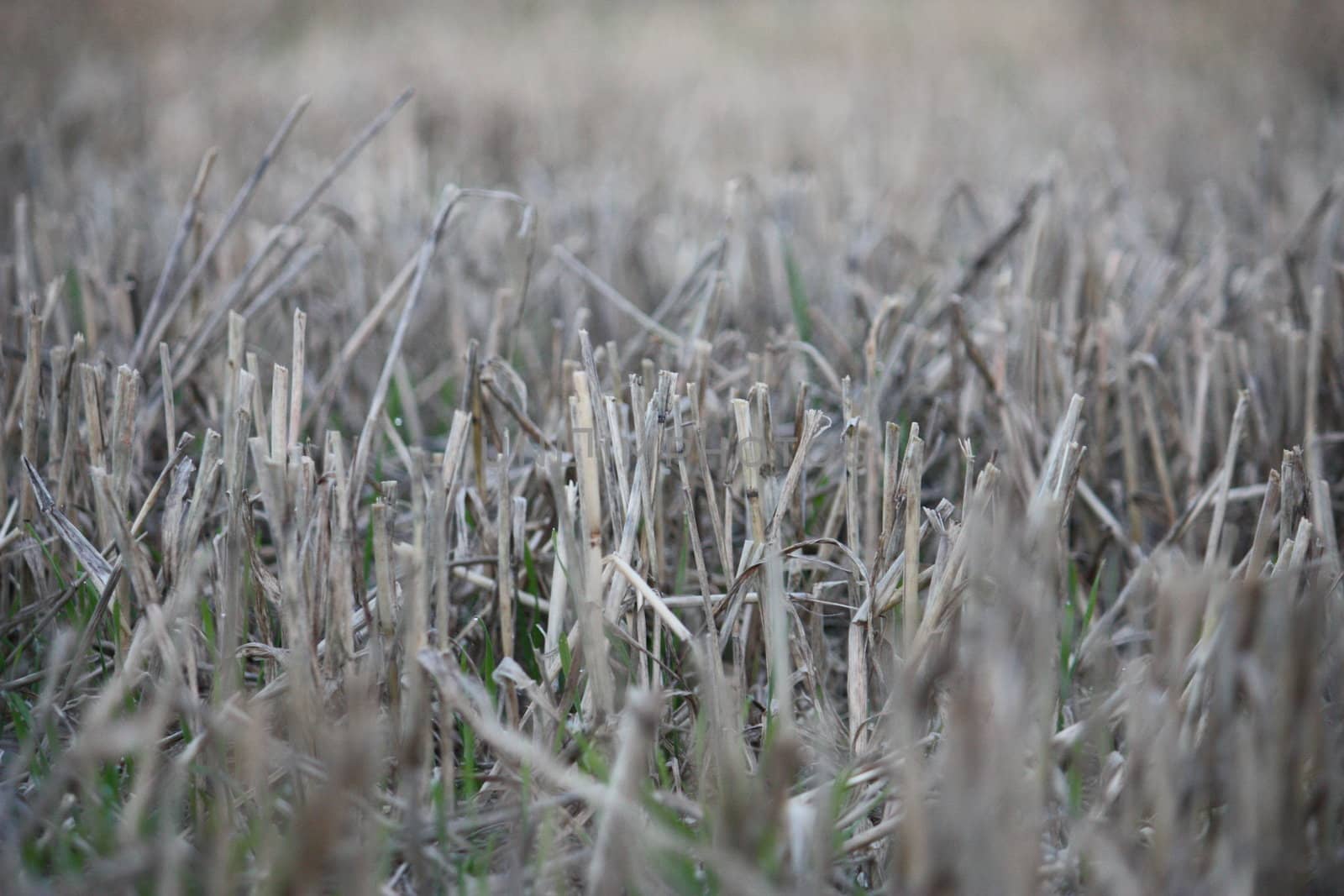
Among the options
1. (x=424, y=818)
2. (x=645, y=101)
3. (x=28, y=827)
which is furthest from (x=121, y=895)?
(x=645, y=101)

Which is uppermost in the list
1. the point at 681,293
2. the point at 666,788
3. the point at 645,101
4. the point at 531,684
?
the point at 645,101

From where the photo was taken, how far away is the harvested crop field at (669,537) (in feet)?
2.03

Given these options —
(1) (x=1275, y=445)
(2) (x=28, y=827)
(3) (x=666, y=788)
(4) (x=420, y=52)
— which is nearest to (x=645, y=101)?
(4) (x=420, y=52)

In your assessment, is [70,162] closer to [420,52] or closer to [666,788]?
[420,52]

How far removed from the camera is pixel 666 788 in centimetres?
87

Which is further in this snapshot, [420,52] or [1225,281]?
[420,52]

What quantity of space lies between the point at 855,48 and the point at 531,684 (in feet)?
14.7

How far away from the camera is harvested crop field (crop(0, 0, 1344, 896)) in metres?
0.62

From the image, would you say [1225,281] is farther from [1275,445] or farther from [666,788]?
[666,788]

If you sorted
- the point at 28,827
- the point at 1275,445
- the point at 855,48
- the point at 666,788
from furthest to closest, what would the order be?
the point at 855,48 < the point at 1275,445 < the point at 666,788 < the point at 28,827

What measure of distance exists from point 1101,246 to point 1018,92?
247 centimetres

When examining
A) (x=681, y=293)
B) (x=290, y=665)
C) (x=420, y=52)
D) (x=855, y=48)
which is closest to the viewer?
(x=290, y=665)

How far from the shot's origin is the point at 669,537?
1197mm

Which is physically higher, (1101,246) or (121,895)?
(1101,246)
